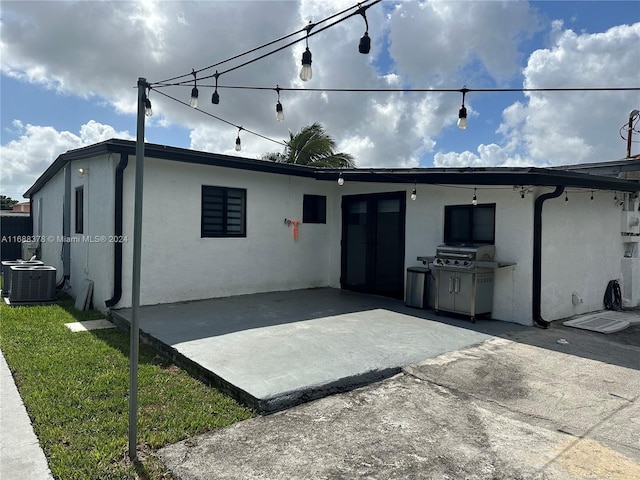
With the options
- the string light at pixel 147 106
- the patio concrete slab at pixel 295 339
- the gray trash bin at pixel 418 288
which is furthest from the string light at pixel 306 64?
the gray trash bin at pixel 418 288

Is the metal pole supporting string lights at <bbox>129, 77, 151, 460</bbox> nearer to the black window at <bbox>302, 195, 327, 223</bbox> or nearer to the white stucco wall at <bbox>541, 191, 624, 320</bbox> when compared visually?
the white stucco wall at <bbox>541, 191, 624, 320</bbox>

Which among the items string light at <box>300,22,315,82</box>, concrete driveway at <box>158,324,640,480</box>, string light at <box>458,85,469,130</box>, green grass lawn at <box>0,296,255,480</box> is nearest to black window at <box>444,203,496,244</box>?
string light at <box>458,85,469,130</box>

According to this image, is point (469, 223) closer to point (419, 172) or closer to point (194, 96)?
point (419, 172)

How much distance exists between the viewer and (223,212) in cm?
807

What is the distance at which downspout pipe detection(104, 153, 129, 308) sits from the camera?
6.68 m

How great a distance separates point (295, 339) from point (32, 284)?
5884 mm

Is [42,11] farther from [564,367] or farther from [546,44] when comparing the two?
[564,367]

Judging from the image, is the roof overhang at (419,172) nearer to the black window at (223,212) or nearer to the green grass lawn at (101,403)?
the black window at (223,212)

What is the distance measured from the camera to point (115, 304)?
6.79 meters

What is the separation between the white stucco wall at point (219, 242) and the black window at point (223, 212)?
0.39ft

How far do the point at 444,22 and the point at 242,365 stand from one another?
579 cm

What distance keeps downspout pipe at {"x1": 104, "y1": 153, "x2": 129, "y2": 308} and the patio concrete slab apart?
0.95 feet

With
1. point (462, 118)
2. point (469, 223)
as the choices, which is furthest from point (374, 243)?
point (462, 118)

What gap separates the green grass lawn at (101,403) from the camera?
2.68 metres
